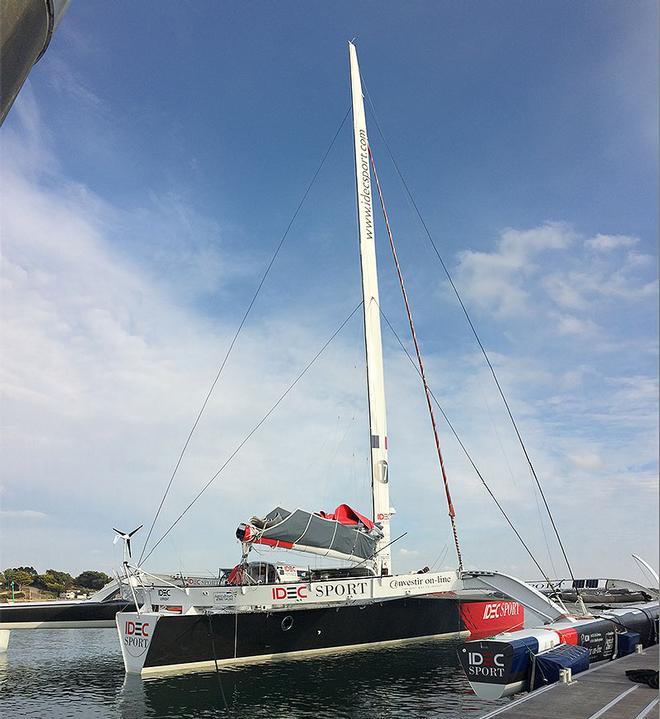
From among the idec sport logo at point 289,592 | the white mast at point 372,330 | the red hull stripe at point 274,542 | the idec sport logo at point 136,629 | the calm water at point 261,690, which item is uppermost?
the white mast at point 372,330

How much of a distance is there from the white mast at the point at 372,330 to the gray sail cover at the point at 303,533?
195 centimetres

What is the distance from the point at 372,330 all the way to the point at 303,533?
986 centimetres

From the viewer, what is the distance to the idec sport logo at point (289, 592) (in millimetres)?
20406

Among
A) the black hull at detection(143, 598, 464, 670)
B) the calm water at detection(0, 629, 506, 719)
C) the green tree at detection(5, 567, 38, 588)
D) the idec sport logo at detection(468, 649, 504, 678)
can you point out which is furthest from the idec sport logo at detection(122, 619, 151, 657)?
the green tree at detection(5, 567, 38, 588)

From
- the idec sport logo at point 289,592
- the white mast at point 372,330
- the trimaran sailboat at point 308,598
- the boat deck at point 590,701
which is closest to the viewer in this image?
the boat deck at point 590,701

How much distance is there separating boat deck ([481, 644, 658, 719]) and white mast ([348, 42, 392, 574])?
37.1 feet

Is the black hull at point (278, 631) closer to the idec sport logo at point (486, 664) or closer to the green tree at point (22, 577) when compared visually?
the idec sport logo at point (486, 664)

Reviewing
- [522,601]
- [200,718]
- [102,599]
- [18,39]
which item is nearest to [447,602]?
[522,601]

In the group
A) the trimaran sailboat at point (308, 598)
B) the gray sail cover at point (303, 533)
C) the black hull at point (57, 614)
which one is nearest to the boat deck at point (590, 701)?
the trimaran sailboat at point (308, 598)

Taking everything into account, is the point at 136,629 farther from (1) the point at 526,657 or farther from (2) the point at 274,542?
(1) the point at 526,657

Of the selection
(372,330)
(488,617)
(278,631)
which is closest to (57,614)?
(278,631)

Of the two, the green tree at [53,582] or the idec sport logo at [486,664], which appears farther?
the green tree at [53,582]

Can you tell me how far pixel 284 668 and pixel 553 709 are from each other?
11142mm

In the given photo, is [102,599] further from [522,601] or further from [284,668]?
[522,601]
